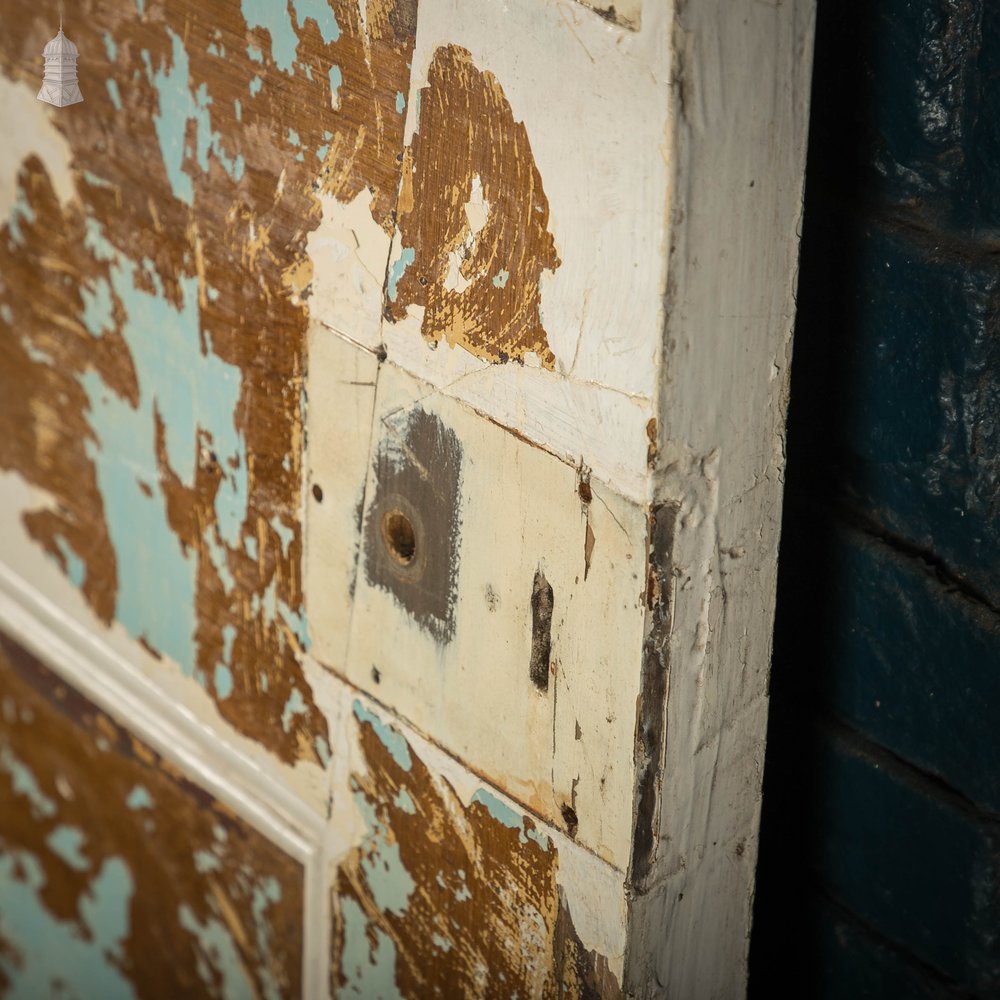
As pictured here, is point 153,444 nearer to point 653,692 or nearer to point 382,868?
point 382,868

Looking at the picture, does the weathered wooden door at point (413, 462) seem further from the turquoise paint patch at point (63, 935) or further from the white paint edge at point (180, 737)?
the turquoise paint patch at point (63, 935)

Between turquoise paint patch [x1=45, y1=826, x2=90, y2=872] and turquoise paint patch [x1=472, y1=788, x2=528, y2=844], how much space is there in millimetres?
830

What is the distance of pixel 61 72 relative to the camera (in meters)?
1.24

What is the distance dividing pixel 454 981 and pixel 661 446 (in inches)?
23.7

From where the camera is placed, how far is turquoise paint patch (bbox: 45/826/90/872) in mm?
1733

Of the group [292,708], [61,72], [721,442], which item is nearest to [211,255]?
[61,72]

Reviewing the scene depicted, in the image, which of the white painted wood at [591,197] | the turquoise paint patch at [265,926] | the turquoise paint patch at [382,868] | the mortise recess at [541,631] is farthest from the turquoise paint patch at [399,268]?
the turquoise paint patch at [265,926]

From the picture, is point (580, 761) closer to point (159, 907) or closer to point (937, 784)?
point (937, 784)

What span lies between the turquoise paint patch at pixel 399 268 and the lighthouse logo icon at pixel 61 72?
0.44m

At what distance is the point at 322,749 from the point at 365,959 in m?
0.22

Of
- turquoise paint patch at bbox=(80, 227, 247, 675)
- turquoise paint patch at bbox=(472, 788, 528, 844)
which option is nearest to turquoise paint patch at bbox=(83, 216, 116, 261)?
turquoise paint patch at bbox=(80, 227, 247, 675)

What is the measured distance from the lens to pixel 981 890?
3.48 ft

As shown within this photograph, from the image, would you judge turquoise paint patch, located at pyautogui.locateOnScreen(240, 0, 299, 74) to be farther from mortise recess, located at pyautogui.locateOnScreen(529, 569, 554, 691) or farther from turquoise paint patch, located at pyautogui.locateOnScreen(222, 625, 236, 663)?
turquoise paint patch, located at pyautogui.locateOnScreen(222, 625, 236, 663)

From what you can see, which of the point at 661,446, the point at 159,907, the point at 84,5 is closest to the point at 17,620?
the point at 159,907
